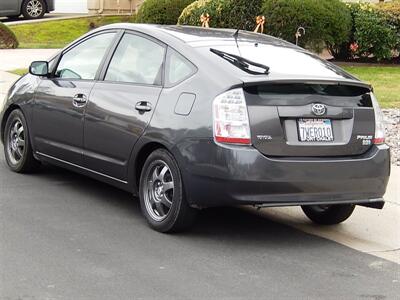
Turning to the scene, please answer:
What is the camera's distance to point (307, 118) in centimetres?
576

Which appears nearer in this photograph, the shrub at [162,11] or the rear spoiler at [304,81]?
the rear spoiler at [304,81]

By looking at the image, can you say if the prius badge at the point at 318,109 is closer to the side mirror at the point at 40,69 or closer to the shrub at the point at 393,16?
the side mirror at the point at 40,69

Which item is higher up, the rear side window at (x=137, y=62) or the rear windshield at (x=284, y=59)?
the rear windshield at (x=284, y=59)

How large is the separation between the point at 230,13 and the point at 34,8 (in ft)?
42.0

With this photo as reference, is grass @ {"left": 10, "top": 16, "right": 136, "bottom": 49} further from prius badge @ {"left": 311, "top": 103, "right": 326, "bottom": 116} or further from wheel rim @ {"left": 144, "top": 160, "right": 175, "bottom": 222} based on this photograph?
prius badge @ {"left": 311, "top": 103, "right": 326, "bottom": 116}

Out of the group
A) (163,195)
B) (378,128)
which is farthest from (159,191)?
(378,128)

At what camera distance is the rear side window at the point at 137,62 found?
6395 mm

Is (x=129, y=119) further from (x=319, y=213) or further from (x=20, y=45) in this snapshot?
(x=20, y=45)

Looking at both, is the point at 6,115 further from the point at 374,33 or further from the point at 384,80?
the point at 374,33

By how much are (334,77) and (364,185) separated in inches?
34.2

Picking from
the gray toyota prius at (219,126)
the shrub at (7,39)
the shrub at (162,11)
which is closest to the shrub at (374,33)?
the shrub at (162,11)

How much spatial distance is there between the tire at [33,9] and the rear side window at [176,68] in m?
22.5

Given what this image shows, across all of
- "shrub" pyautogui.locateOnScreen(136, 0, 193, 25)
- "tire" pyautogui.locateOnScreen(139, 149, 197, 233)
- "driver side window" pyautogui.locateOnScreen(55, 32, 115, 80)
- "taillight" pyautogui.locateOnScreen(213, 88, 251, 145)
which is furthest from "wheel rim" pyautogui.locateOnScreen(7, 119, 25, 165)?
"shrub" pyautogui.locateOnScreen(136, 0, 193, 25)

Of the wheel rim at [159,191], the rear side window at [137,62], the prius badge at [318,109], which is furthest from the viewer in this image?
the rear side window at [137,62]
